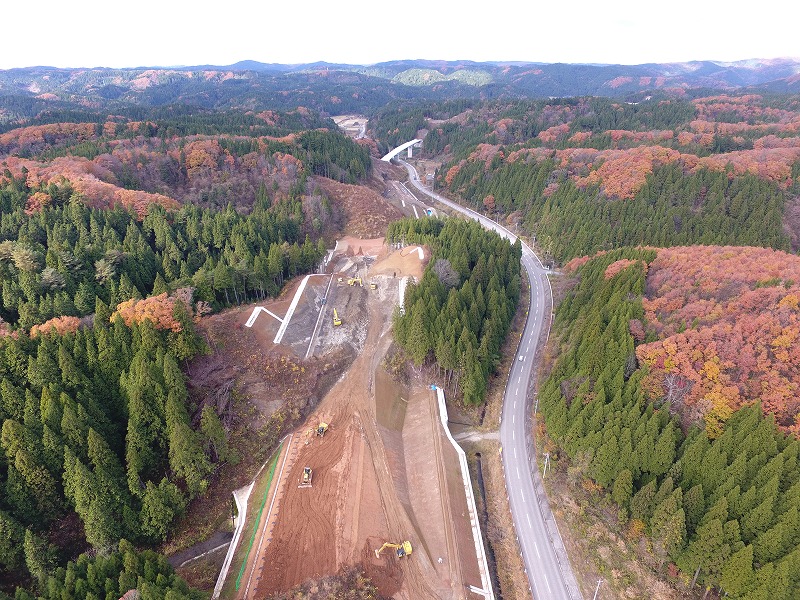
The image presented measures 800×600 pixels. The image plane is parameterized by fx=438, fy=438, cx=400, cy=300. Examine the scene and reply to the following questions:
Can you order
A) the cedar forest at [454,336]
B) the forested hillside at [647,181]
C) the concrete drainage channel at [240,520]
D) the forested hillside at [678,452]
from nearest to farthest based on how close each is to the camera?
the forested hillside at [678,452]
the cedar forest at [454,336]
the concrete drainage channel at [240,520]
the forested hillside at [647,181]

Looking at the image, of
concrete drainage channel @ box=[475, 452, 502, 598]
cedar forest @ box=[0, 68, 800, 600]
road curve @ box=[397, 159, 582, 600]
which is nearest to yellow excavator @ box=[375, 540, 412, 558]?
concrete drainage channel @ box=[475, 452, 502, 598]

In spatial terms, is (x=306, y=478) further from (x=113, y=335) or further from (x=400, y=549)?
(x=113, y=335)

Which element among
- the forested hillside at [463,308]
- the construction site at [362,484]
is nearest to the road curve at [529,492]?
the forested hillside at [463,308]

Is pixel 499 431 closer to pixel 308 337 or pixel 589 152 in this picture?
pixel 308 337

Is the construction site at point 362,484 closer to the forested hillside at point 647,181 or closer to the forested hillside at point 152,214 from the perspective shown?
the forested hillside at point 152,214

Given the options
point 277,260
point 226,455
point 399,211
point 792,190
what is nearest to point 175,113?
point 399,211

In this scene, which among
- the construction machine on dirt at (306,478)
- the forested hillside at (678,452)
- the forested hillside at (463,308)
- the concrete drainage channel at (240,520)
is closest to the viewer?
the forested hillside at (678,452)

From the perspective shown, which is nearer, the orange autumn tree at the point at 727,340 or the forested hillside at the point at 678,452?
the forested hillside at the point at 678,452

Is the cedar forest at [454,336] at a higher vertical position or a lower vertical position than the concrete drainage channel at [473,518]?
higher
